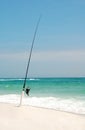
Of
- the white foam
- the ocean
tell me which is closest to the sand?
the ocean

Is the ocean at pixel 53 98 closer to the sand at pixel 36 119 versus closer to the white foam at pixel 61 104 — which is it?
the white foam at pixel 61 104

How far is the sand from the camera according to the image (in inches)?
209

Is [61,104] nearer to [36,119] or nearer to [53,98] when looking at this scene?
[53,98]

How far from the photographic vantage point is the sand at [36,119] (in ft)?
17.4

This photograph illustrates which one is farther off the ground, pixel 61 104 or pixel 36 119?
pixel 36 119

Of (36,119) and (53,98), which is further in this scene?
(53,98)

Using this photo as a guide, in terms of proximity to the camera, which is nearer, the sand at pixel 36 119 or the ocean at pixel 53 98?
the sand at pixel 36 119

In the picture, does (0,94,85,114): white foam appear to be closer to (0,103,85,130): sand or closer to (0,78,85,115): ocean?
(0,78,85,115): ocean

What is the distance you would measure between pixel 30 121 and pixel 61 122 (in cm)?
55

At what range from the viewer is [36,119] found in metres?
5.62

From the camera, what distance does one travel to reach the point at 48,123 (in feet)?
18.2

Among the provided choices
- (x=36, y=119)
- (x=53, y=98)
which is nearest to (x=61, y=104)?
(x=53, y=98)

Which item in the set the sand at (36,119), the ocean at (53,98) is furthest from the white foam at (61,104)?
the sand at (36,119)

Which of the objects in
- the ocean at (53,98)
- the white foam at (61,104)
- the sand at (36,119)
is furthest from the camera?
the ocean at (53,98)
